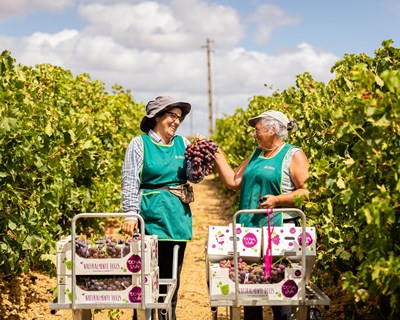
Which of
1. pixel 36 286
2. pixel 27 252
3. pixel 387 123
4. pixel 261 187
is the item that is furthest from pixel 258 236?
pixel 36 286

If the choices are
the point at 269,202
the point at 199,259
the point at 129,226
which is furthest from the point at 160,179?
the point at 199,259

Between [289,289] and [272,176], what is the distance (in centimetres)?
94

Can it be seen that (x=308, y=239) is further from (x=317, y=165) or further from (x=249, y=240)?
(x=317, y=165)

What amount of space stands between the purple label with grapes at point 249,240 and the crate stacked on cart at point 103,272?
1.98ft

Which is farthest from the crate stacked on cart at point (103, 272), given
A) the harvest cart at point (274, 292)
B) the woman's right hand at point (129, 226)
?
the woman's right hand at point (129, 226)

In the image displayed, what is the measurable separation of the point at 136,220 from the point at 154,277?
1.88 ft

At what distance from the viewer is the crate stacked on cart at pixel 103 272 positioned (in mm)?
4324

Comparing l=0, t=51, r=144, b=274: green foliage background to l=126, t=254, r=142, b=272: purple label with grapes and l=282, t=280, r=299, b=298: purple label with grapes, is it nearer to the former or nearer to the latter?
l=126, t=254, r=142, b=272: purple label with grapes

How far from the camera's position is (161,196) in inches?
207

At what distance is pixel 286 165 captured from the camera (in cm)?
504

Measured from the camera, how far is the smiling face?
17.4 feet

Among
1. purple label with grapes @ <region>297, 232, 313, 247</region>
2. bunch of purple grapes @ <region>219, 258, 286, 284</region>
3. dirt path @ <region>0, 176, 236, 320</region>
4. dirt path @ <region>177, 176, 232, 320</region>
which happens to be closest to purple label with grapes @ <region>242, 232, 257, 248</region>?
bunch of purple grapes @ <region>219, 258, 286, 284</region>

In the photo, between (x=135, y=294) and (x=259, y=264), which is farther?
(x=259, y=264)

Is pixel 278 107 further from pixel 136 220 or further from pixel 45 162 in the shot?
pixel 136 220
